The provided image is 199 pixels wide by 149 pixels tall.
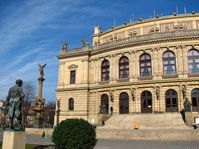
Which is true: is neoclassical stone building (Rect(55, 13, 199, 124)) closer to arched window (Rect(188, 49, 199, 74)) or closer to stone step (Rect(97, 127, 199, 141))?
arched window (Rect(188, 49, 199, 74))

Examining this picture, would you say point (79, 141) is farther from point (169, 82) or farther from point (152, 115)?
point (169, 82)

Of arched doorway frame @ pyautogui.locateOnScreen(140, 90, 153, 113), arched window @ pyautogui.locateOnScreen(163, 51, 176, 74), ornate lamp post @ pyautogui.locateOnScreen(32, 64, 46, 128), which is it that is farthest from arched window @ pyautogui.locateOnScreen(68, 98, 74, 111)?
arched window @ pyautogui.locateOnScreen(163, 51, 176, 74)

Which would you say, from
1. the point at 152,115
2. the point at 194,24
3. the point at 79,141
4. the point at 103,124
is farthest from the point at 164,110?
the point at 79,141

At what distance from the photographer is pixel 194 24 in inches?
1799

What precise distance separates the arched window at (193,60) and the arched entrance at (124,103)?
1079cm

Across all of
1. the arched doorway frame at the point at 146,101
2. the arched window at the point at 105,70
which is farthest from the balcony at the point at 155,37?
the arched doorway frame at the point at 146,101

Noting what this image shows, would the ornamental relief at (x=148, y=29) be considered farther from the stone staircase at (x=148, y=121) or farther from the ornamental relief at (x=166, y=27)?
the stone staircase at (x=148, y=121)

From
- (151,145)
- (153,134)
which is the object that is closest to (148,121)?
(153,134)

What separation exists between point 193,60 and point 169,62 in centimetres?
356

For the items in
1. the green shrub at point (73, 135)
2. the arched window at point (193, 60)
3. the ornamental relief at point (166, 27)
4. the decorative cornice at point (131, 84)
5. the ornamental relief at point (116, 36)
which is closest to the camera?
the green shrub at point (73, 135)

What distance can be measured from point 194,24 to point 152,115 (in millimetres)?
19701

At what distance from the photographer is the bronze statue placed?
12750mm

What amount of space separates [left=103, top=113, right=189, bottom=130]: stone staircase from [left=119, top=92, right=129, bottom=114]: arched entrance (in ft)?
9.10

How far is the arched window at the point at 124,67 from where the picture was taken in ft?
140
